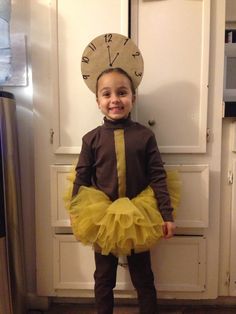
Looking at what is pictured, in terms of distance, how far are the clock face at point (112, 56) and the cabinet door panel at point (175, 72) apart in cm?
13

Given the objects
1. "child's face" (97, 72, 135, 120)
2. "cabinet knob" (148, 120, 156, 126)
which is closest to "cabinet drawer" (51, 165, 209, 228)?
"cabinet knob" (148, 120, 156, 126)

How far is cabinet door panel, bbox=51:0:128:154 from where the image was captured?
1159mm

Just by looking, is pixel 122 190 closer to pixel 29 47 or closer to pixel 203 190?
pixel 203 190

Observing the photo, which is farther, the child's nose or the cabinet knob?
the cabinet knob

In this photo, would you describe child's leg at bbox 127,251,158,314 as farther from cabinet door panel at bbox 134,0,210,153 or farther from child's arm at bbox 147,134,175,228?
cabinet door panel at bbox 134,0,210,153

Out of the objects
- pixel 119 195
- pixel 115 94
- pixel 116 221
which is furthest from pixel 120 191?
pixel 115 94

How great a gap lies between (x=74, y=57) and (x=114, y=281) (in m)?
0.92

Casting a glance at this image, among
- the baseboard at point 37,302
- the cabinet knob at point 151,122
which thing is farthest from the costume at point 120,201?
the baseboard at point 37,302

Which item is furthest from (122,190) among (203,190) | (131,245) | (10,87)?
(10,87)

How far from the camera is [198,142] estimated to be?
3.91ft

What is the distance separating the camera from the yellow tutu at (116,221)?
96cm

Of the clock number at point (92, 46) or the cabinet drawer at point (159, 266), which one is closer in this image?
the clock number at point (92, 46)

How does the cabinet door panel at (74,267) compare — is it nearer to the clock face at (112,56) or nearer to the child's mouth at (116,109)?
the child's mouth at (116,109)

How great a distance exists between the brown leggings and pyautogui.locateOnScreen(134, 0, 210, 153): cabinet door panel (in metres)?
0.47
